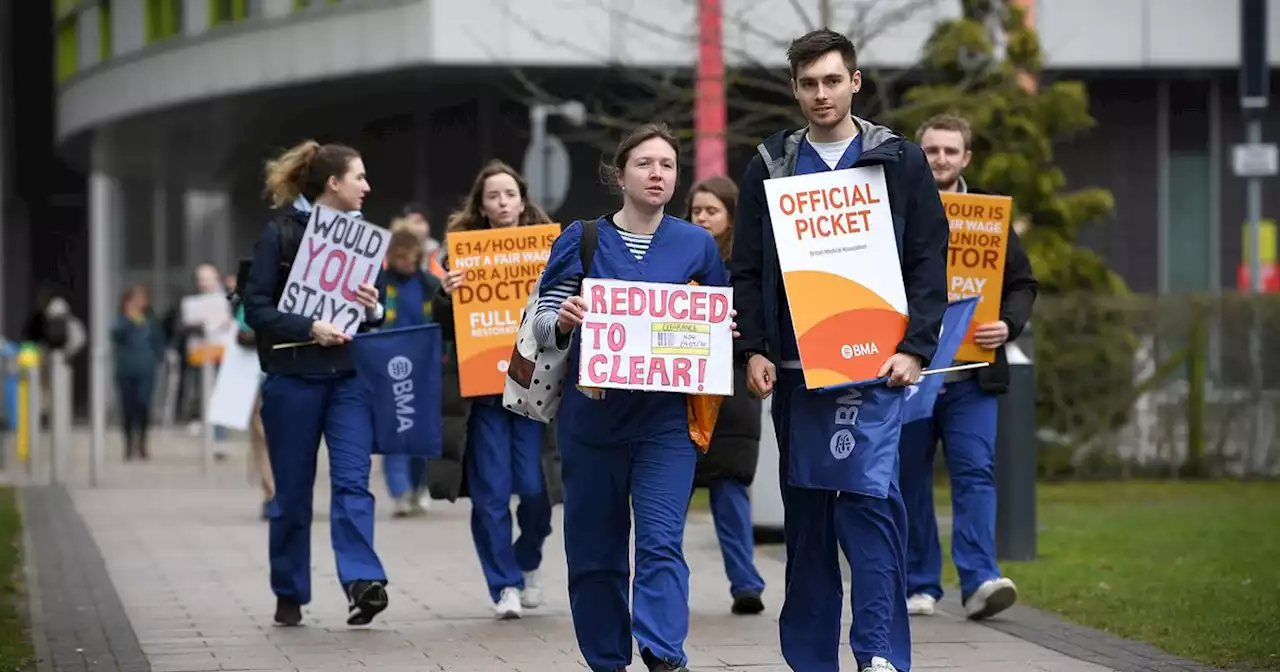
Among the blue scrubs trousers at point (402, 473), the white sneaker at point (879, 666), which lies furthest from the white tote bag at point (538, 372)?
the blue scrubs trousers at point (402, 473)

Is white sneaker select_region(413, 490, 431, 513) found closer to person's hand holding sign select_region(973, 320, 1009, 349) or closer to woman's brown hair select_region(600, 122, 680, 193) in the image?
person's hand holding sign select_region(973, 320, 1009, 349)

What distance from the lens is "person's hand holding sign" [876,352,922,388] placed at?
22.2 ft

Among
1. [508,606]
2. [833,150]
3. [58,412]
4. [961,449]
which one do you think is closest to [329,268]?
[508,606]

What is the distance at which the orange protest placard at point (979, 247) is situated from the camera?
9.38 m

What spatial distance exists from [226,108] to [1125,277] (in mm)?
12283

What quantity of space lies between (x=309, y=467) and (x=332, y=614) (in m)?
0.89

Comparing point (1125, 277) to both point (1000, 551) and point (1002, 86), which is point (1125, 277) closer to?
point (1002, 86)

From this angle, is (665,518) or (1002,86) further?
(1002,86)

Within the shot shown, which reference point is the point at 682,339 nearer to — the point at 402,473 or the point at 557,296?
the point at 557,296

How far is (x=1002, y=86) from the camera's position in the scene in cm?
1825

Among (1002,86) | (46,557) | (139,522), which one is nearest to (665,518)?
(46,557)

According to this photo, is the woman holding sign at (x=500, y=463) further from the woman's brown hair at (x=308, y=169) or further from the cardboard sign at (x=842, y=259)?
the cardboard sign at (x=842, y=259)

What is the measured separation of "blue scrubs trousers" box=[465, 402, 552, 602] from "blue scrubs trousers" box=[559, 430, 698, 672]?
2.59 m

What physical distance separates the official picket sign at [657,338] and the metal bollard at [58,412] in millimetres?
13130
